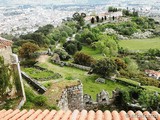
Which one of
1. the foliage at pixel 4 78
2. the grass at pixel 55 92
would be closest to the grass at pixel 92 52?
the grass at pixel 55 92

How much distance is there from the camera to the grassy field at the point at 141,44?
81025 mm

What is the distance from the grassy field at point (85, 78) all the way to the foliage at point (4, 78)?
12.7 meters

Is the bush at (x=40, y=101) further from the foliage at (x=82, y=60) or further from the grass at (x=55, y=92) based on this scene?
the foliage at (x=82, y=60)

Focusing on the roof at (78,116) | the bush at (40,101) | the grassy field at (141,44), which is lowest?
the grassy field at (141,44)

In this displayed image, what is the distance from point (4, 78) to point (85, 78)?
1895 centimetres

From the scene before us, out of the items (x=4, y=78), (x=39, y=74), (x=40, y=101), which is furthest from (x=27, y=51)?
(x=4, y=78)

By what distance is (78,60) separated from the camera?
155ft

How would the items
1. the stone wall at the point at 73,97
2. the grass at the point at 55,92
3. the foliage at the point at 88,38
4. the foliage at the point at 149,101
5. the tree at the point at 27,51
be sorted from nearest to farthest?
the grass at the point at 55,92
the stone wall at the point at 73,97
the foliage at the point at 149,101
the tree at the point at 27,51
the foliage at the point at 88,38

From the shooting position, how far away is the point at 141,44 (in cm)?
8631

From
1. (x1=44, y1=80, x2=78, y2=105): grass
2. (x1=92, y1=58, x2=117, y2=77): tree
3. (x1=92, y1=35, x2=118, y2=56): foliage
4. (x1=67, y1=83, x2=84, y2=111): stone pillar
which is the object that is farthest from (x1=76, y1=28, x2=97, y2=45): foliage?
(x1=67, y1=83, x2=84, y2=111): stone pillar

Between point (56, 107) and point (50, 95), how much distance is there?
2626 millimetres

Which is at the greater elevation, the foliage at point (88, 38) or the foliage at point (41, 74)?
the foliage at point (41, 74)

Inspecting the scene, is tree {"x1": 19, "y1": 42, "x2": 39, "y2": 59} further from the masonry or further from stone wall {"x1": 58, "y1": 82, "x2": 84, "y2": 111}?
stone wall {"x1": 58, "y1": 82, "x2": 84, "y2": 111}

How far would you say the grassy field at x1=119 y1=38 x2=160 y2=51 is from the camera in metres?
81.0
